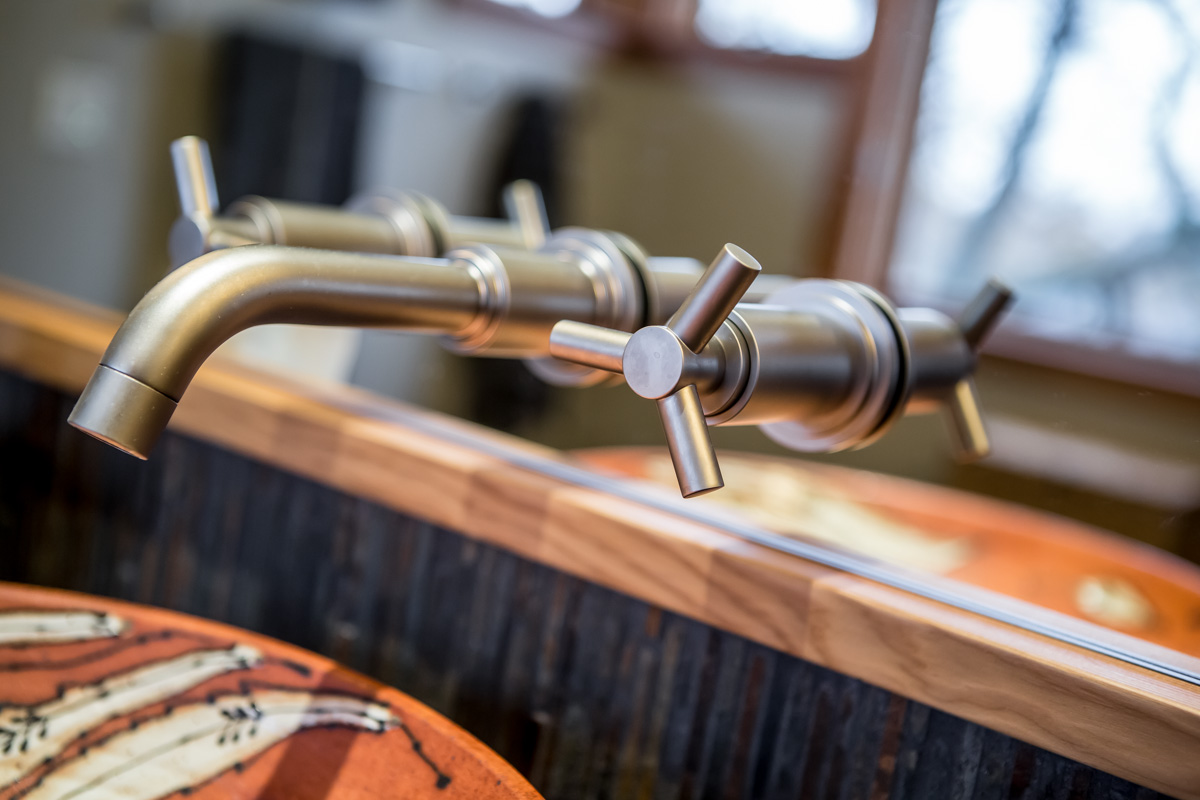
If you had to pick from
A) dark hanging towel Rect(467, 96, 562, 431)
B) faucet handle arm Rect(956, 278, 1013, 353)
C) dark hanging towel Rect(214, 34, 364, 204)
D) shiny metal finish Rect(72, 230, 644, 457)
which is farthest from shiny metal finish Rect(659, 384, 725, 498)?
dark hanging towel Rect(214, 34, 364, 204)

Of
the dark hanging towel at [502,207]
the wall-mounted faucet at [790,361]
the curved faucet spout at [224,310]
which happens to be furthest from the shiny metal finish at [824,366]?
the dark hanging towel at [502,207]

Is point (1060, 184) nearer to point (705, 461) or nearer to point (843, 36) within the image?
point (843, 36)

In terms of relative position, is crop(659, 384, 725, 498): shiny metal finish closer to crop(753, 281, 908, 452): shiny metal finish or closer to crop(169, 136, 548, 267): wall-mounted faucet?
crop(753, 281, 908, 452): shiny metal finish

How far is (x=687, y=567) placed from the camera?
549 mm

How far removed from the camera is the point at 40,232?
98 centimetres

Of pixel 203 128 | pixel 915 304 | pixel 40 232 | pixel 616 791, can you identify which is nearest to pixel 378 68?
pixel 203 128

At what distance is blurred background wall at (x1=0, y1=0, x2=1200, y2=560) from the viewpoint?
632 mm

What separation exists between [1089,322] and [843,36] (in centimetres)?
23

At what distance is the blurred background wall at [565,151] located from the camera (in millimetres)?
632

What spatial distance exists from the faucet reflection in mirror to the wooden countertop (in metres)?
0.07

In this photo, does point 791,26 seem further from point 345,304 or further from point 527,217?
point 345,304

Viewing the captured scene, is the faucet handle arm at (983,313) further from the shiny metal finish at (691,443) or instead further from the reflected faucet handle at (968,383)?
the shiny metal finish at (691,443)

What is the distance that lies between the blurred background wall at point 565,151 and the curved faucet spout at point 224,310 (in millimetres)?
276

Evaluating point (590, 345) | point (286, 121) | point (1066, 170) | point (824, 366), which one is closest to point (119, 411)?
point (590, 345)
